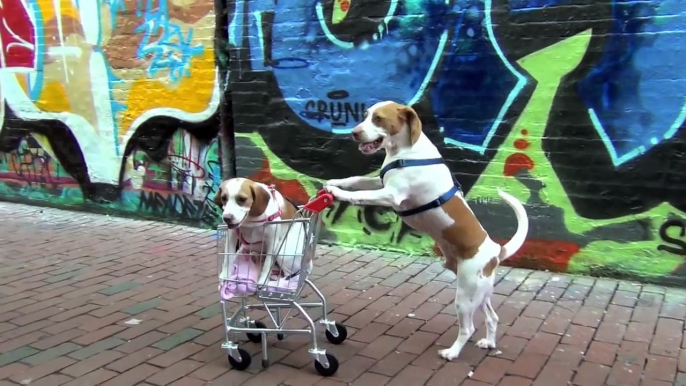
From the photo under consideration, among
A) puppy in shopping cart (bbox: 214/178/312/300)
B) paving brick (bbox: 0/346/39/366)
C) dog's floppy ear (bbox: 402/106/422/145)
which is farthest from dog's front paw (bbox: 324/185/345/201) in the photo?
paving brick (bbox: 0/346/39/366)

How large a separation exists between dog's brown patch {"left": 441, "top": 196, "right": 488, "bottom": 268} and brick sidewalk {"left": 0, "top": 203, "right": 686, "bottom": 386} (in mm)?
732

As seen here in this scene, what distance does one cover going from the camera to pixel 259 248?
12.1ft

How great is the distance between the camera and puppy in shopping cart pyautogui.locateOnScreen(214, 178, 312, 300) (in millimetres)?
3598

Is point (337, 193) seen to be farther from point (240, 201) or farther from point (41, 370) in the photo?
point (41, 370)

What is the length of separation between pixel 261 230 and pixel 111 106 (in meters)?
5.14

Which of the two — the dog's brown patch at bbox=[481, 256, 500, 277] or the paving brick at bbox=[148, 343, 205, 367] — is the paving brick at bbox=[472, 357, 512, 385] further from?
the paving brick at bbox=[148, 343, 205, 367]

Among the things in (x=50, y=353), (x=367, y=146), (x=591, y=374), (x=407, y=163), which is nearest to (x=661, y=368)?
(x=591, y=374)

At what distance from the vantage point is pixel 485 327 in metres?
4.30

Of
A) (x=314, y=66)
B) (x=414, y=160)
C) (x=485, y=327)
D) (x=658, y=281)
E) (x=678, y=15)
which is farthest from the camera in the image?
(x=314, y=66)

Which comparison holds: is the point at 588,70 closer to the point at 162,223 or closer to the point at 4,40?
the point at 162,223

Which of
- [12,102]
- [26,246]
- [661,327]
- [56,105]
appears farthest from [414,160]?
[12,102]

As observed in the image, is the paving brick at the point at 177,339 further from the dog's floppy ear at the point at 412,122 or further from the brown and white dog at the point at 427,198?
the dog's floppy ear at the point at 412,122

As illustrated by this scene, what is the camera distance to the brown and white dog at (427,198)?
358 centimetres

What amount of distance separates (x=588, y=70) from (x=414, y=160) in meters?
2.46
